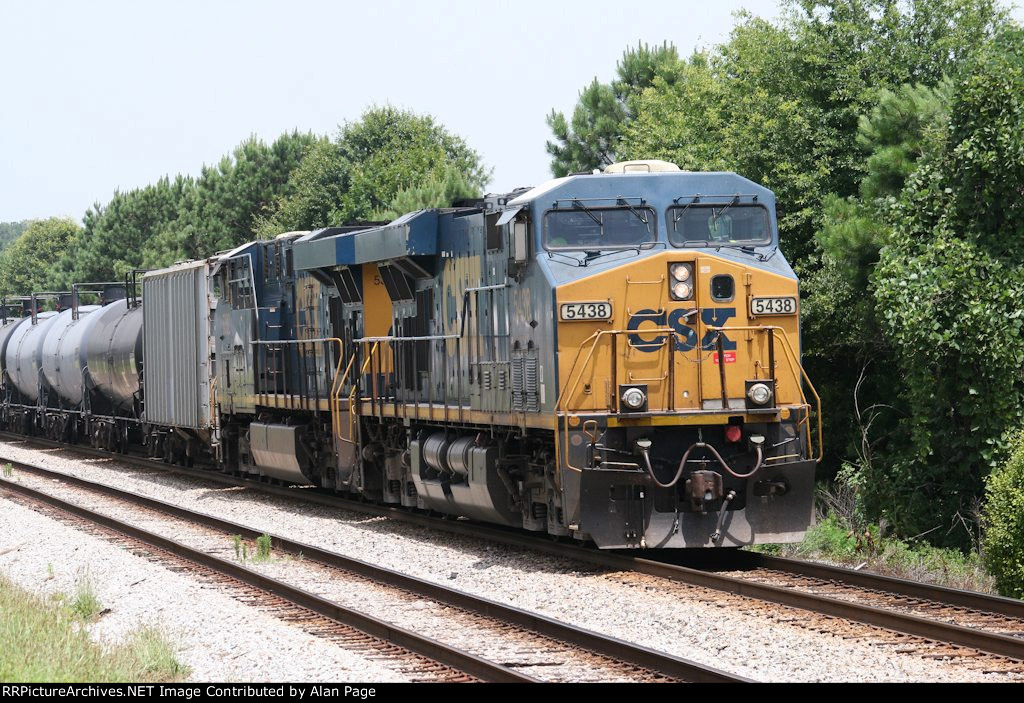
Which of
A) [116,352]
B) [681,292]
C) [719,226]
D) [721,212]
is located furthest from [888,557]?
[116,352]

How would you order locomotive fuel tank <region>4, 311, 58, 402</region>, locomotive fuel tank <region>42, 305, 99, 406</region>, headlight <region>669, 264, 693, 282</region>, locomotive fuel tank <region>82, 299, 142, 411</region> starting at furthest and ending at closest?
locomotive fuel tank <region>4, 311, 58, 402</region> < locomotive fuel tank <region>42, 305, 99, 406</region> < locomotive fuel tank <region>82, 299, 142, 411</region> < headlight <region>669, 264, 693, 282</region>

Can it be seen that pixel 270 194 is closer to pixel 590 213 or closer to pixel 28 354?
pixel 28 354

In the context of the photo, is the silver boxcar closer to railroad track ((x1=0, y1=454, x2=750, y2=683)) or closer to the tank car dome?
railroad track ((x1=0, y1=454, x2=750, y2=683))

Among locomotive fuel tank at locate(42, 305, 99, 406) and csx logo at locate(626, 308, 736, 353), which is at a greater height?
locomotive fuel tank at locate(42, 305, 99, 406)

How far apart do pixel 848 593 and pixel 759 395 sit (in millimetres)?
2288

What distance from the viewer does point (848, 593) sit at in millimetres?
11352

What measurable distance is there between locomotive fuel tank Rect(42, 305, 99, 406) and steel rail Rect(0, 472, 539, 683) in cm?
1521

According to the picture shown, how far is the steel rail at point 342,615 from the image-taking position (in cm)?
847

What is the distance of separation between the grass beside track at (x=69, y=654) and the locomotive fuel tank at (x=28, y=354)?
26835 millimetres

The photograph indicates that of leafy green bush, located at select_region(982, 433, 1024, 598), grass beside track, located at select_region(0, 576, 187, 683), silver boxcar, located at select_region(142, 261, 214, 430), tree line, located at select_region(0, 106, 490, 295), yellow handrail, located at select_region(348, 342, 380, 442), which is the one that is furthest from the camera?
tree line, located at select_region(0, 106, 490, 295)

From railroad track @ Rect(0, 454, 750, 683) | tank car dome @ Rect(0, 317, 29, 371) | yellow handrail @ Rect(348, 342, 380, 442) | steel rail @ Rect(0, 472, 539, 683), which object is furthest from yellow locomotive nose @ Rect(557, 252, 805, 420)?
tank car dome @ Rect(0, 317, 29, 371)

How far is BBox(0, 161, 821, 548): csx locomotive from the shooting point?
12.7 m

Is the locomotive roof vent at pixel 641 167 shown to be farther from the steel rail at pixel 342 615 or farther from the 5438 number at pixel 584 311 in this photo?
the steel rail at pixel 342 615

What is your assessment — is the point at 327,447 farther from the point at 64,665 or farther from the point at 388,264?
the point at 64,665
